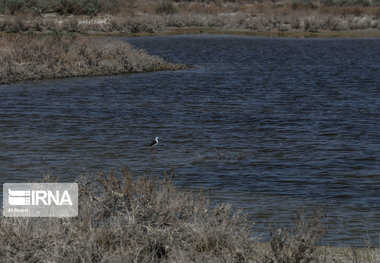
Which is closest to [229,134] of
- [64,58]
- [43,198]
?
[43,198]

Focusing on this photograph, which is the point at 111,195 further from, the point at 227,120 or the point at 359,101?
the point at 359,101

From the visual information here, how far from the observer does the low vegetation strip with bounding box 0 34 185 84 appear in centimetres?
3097

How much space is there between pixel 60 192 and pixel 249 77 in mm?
26113

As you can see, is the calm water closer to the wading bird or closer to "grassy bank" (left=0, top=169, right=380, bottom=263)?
the wading bird

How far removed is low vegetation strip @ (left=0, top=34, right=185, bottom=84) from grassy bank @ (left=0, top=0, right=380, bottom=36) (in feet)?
75.0

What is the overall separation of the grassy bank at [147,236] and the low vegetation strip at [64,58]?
22.3 meters

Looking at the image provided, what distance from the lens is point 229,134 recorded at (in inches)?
768

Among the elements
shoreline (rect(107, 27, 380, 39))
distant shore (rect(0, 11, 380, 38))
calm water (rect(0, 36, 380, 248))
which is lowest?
shoreline (rect(107, 27, 380, 39))

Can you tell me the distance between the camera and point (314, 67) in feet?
135

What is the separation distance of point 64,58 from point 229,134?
49.9ft

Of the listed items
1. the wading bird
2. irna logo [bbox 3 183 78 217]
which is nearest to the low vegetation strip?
the wading bird

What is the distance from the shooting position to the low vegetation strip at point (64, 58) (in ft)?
Result: 102

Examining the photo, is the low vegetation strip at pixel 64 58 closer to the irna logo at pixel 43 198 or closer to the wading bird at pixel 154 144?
the wading bird at pixel 154 144

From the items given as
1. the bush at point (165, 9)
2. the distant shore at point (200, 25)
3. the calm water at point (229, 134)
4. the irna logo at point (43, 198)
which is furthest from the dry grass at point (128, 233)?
the bush at point (165, 9)
